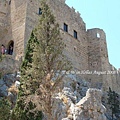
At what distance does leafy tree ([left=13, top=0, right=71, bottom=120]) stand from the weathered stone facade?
32.3ft

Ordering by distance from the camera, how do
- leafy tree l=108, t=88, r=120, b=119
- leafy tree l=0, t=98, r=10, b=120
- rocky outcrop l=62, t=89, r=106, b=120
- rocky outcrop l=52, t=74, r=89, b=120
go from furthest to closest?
leafy tree l=108, t=88, r=120, b=119, rocky outcrop l=52, t=74, r=89, b=120, rocky outcrop l=62, t=89, r=106, b=120, leafy tree l=0, t=98, r=10, b=120

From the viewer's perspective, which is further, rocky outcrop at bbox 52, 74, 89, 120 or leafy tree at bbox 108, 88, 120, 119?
leafy tree at bbox 108, 88, 120, 119

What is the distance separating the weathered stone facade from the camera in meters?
25.1

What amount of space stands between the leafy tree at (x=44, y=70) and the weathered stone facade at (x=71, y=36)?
32.3ft

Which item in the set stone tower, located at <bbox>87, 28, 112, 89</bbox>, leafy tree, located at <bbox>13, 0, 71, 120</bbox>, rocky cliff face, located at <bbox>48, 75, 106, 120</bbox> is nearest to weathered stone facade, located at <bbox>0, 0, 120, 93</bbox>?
stone tower, located at <bbox>87, 28, 112, 89</bbox>

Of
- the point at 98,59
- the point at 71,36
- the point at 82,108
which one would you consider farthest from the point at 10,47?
the point at 82,108

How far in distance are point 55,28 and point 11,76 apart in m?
7.83

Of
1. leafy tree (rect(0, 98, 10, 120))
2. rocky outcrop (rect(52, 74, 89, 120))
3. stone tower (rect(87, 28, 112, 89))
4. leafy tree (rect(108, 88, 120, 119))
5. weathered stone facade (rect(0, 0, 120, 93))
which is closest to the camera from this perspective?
leafy tree (rect(0, 98, 10, 120))

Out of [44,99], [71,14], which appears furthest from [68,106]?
[71,14]

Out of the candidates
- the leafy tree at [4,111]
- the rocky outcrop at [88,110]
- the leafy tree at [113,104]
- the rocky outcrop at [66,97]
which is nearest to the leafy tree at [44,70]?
the rocky outcrop at [66,97]

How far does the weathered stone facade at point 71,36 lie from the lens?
82.3 feet

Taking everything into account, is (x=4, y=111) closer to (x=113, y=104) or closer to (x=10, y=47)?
(x=113, y=104)

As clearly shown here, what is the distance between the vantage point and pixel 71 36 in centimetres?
3022

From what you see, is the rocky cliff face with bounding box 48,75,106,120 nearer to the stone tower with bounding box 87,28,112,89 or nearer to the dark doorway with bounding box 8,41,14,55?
the dark doorway with bounding box 8,41,14,55
